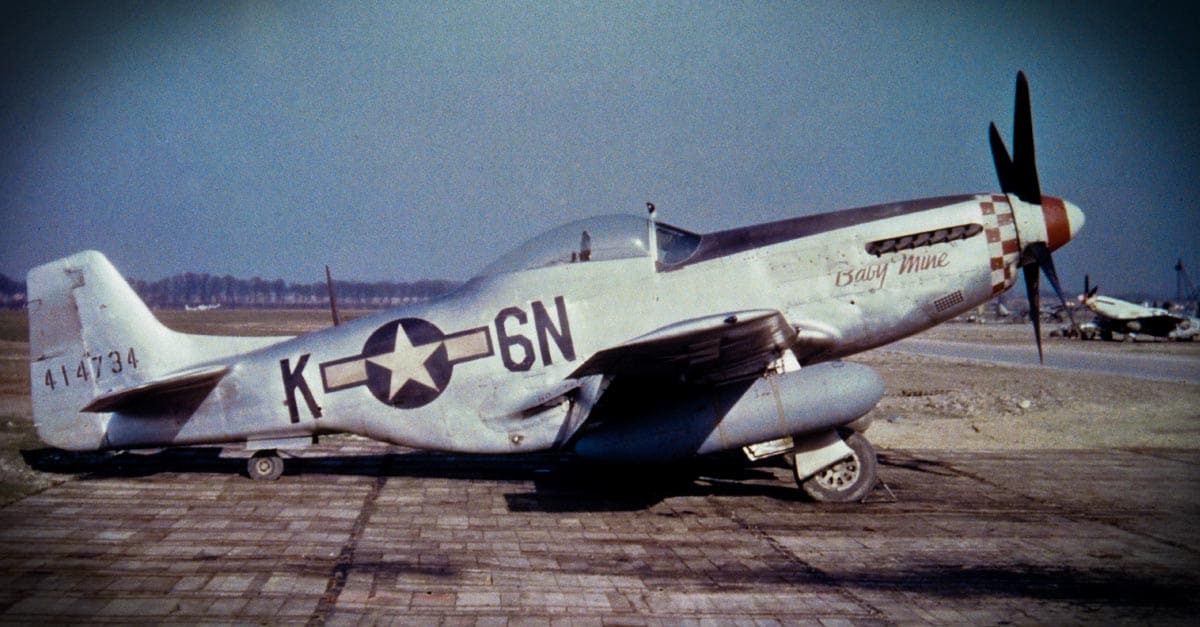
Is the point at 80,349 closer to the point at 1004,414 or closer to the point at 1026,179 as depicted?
the point at 1026,179

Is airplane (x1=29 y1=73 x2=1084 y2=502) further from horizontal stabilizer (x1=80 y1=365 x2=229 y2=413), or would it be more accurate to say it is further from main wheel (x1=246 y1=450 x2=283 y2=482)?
main wheel (x1=246 y1=450 x2=283 y2=482)

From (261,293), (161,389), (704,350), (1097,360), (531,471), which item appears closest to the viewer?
(704,350)

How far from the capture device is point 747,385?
23.5ft

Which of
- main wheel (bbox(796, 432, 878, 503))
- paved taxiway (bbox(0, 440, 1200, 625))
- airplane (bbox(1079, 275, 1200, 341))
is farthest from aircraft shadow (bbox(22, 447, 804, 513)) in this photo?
airplane (bbox(1079, 275, 1200, 341))

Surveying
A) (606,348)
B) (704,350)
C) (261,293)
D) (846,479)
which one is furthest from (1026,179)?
(261,293)

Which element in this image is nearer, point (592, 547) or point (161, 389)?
point (592, 547)

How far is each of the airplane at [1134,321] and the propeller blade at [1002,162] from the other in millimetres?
34517

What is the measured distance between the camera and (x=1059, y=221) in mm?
7777

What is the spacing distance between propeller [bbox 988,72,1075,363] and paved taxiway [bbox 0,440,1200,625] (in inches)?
83.0

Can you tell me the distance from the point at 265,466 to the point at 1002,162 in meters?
8.63

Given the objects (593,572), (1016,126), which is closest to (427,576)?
(593,572)

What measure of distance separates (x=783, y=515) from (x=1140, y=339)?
134ft

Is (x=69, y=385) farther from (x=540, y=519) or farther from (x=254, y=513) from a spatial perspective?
(x=540, y=519)

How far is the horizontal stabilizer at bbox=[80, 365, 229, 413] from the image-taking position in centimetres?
791
